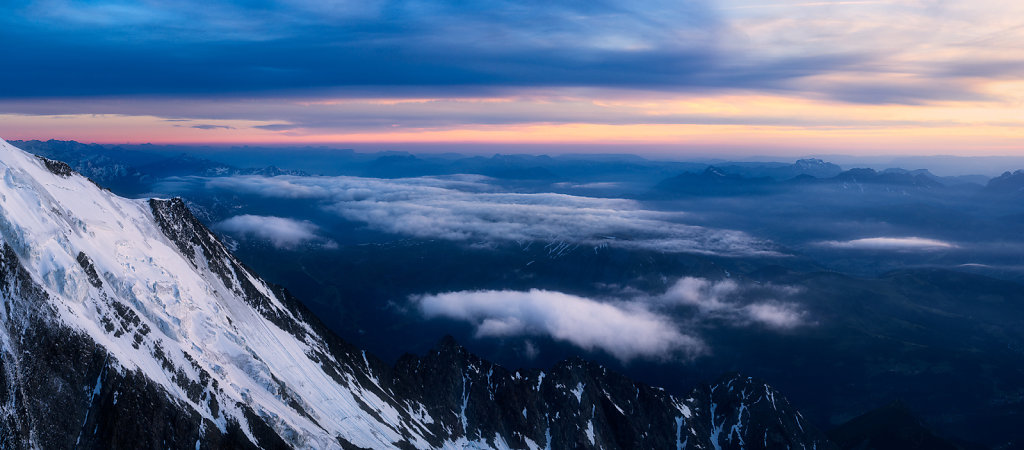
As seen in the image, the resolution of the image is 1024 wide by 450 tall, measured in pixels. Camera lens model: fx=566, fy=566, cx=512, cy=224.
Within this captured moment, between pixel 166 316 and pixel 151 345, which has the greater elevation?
pixel 166 316

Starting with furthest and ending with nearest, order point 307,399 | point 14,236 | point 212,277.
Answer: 1. point 212,277
2. point 307,399
3. point 14,236

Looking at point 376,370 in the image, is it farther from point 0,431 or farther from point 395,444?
point 0,431

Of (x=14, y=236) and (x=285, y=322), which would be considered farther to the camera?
(x=285, y=322)

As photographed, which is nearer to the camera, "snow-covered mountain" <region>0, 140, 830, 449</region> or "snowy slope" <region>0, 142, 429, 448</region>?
"snow-covered mountain" <region>0, 140, 830, 449</region>

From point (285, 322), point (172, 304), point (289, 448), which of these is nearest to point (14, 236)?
point (172, 304)

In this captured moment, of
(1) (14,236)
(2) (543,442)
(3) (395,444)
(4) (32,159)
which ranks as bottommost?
(2) (543,442)

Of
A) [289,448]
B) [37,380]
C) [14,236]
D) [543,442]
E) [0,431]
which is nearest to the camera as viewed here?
[0,431]

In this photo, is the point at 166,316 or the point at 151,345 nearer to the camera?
the point at 151,345

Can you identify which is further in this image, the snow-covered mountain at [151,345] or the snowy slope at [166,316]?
the snowy slope at [166,316]
